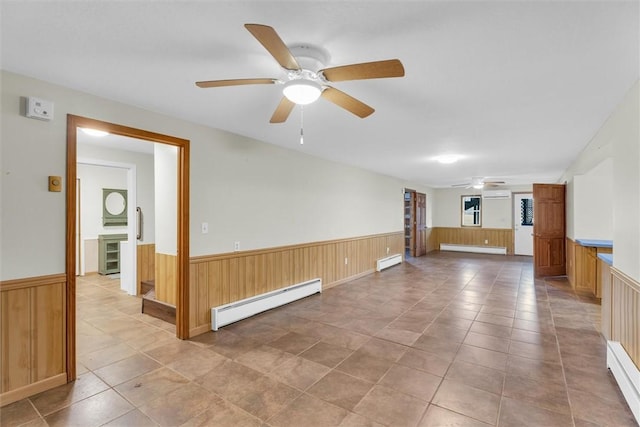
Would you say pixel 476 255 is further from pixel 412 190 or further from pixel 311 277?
pixel 311 277

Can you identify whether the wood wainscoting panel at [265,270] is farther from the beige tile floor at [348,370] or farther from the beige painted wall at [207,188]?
the beige tile floor at [348,370]

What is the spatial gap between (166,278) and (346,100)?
307 cm

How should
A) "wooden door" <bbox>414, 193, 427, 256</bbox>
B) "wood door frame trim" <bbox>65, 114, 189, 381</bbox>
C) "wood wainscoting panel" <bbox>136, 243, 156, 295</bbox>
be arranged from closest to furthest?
1. "wood door frame trim" <bbox>65, 114, 189, 381</bbox>
2. "wood wainscoting panel" <bbox>136, 243, 156, 295</bbox>
3. "wooden door" <bbox>414, 193, 427, 256</bbox>

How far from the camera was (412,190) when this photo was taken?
8.95 metres

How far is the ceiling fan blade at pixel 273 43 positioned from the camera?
4.10 ft

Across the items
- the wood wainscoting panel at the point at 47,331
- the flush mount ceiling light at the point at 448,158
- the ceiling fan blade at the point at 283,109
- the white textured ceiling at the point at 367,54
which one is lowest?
the wood wainscoting panel at the point at 47,331

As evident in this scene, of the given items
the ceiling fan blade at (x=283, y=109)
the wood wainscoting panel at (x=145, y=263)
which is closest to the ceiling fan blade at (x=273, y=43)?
the ceiling fan blade at (x=283, y=109)

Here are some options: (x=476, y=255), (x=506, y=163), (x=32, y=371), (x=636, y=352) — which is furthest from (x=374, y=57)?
(x=476, y=255)

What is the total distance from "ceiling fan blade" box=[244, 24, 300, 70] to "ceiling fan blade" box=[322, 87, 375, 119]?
0.37 m

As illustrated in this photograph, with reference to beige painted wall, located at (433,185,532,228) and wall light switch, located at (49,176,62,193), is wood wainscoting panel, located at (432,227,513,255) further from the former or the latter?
wall light switch, located at (49,176,62,193)

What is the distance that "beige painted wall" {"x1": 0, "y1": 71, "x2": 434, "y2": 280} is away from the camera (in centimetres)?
213

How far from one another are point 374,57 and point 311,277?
3.70 metres

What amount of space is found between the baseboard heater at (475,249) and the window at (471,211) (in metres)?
0.77

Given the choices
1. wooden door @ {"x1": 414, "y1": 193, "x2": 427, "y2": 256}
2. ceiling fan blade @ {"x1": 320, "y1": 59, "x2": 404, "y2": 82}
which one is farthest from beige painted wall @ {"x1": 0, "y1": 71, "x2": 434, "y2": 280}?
wooden door @ {"x1": 414, "y1": 193, "x2": 427, "y2": 256}
